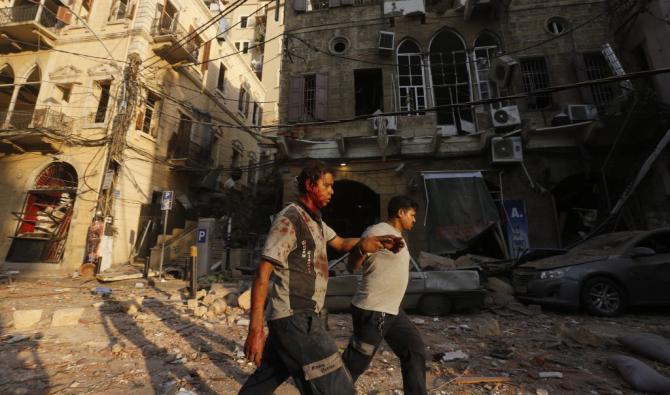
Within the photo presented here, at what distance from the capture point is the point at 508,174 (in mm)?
10875

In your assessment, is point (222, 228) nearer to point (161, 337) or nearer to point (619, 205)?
point (161, 337)

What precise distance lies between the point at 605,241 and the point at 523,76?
7806mm

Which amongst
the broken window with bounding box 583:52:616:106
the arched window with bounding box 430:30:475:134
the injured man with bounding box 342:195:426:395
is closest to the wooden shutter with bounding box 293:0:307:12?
the arched window with bounding box 430:30:475:134

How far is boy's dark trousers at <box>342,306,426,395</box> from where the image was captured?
223 centimetres

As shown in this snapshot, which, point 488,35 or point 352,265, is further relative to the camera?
point 488,35

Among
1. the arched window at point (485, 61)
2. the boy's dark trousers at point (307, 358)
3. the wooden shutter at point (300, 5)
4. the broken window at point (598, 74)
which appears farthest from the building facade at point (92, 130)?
the broken window at point (598, 74)

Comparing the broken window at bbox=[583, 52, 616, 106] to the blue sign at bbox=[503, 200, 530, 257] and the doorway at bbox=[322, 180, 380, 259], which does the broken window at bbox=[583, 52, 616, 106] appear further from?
the doorway at bbox=[322, 180, 380, 259]

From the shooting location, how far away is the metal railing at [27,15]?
47.3 ft

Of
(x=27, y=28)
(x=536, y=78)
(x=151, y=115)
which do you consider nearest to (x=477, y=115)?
(x=536, y=78)

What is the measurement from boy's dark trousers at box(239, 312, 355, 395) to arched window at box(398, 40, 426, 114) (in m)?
11.6

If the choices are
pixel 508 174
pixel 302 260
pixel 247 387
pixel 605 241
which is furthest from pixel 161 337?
pixel 508 174

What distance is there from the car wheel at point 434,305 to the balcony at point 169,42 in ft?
46.9

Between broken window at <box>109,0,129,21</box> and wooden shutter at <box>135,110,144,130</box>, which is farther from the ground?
broken window at <box>109,0,129,21</box>

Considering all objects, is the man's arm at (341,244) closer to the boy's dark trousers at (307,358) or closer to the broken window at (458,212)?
the boy's dark trousers at (307,358)
